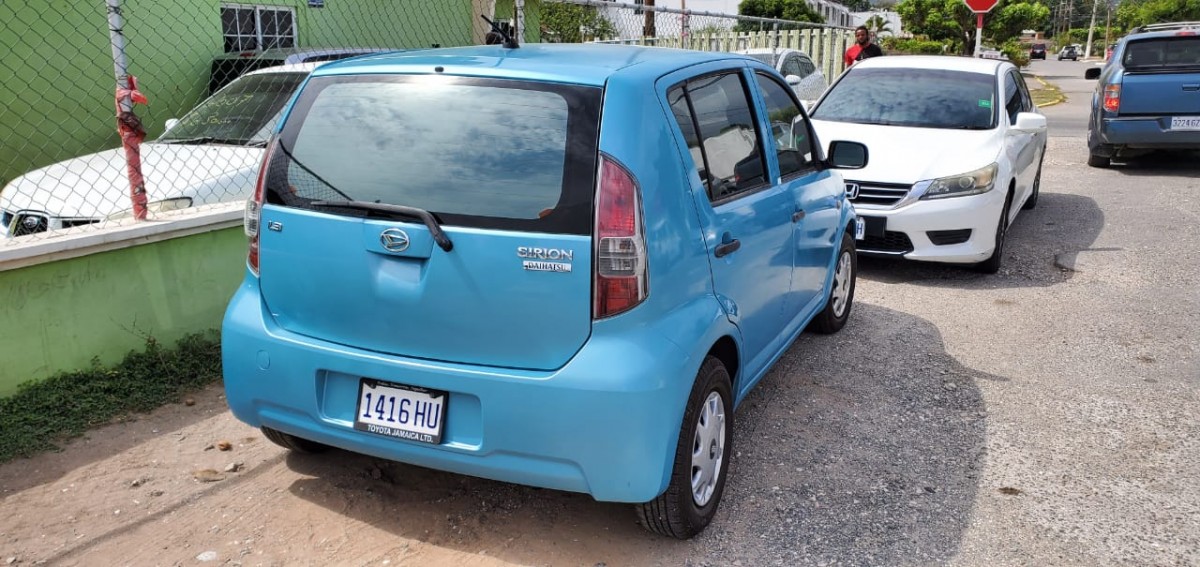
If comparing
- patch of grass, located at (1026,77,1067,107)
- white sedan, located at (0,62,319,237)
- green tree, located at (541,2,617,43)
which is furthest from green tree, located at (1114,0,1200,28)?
white sedan, located at (0,62,319,237)

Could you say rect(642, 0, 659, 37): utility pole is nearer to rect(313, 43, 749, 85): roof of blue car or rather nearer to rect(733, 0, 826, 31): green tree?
rect(313, 43, 749, 85): roof of blue car

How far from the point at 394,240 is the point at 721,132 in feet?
4.56

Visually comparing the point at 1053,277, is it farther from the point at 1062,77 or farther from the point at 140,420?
the point at 1062,77

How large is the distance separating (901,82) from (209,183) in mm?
5607

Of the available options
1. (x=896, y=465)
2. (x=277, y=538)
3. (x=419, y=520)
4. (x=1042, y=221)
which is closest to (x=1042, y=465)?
(x=896, y=465)

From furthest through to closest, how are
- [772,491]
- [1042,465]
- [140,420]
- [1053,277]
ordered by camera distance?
1. [1053,277]
2. [140,420]
3. [1042,465]
4. [772,491]

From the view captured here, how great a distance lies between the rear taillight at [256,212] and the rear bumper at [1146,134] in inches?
425

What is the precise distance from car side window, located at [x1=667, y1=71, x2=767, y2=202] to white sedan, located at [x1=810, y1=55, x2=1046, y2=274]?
10.0 ft

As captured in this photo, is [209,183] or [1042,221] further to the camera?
[1042,221]

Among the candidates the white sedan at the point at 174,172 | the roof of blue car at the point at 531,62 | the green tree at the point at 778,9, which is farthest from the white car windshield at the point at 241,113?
the green tree at the point at 778,9

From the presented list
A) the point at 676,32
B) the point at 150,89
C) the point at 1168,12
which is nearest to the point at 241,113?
the point at 150,89

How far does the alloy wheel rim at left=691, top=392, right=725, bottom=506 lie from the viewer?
337 cm

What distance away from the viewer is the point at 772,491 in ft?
12.5

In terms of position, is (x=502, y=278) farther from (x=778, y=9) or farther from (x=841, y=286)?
(x=778, y=9)
